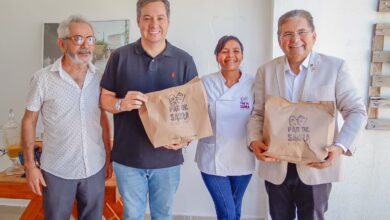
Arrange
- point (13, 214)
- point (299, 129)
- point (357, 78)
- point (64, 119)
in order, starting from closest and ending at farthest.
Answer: point (299, 129) → point (64, 119) → point (357, 78) → point (13, 214)

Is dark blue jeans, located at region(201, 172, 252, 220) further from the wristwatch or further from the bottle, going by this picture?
the bottle

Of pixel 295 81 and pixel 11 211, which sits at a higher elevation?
pixel 295 81

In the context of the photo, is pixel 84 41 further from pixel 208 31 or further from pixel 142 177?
pixel 208 31

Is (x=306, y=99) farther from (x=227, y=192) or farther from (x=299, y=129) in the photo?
(x=227, y=192)

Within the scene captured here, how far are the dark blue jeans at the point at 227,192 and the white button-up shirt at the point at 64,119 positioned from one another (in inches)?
23.8

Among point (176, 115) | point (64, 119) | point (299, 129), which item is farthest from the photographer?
point (64, 119)

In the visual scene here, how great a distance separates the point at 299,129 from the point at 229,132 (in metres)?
0.44

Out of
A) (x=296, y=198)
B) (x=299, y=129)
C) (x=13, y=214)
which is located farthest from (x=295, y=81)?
(x=13, y=214)

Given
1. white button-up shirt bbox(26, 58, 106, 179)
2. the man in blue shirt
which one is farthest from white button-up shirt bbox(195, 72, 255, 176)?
white button-up shirt bbox(26, 58, 106, 179)

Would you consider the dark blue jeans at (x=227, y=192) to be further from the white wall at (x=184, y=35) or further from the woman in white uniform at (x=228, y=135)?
the white wall at (x=184, y=35)

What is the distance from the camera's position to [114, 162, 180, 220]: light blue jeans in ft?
4.86

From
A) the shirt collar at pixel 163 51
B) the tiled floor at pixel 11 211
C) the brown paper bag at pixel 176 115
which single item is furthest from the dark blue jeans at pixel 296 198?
the tiled floor at pixel 11 211

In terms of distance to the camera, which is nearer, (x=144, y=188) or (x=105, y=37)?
(x=144, y=188)

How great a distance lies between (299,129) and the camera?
1.24 m
